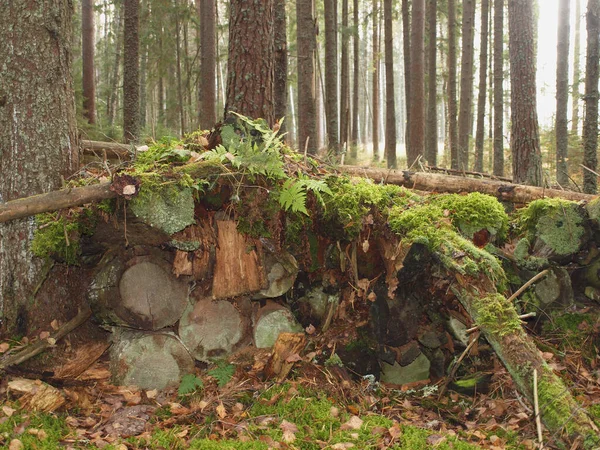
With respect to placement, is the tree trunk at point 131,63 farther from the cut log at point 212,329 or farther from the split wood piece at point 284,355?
the split wood piece at point 284,355

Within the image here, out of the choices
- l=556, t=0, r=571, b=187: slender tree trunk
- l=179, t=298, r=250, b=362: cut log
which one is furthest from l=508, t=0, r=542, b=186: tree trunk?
l=556, t=0, r=571, b=187: slender tree trunk

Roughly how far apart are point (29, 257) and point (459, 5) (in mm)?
21459

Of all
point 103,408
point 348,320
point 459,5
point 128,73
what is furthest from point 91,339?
point 459,5

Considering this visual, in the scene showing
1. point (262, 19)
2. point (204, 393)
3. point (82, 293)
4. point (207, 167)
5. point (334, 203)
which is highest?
point (262, 19)

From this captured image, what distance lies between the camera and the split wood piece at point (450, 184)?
18.1 ft

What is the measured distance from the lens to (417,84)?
12070 mm

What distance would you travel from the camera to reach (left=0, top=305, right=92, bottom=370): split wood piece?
369cm

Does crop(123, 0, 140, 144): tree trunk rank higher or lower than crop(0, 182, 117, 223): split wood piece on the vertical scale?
higher

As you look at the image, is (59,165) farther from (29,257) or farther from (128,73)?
(128,73)

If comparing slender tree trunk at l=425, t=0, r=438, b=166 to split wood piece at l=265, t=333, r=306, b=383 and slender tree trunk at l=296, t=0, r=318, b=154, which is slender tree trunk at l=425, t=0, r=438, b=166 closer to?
slender tree trunk at l=296, t=0, r=318, b=154

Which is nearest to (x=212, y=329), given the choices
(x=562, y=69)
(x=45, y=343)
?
(x=45, y=343)

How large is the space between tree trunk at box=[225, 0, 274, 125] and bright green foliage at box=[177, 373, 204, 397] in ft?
10.3

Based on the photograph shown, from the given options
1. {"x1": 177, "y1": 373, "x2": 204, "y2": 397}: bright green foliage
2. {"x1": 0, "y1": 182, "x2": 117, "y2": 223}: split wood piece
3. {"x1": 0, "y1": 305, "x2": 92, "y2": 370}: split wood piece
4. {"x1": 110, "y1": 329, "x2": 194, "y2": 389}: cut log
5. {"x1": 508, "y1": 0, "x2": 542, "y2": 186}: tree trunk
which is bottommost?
{"x1": 177, "y1": 373, "x2": 204, "y2": 397}: bright green foliage

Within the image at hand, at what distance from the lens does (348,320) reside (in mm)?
4395
